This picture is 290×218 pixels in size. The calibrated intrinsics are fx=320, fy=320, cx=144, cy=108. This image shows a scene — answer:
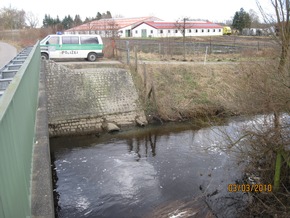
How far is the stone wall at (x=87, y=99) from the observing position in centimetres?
1708

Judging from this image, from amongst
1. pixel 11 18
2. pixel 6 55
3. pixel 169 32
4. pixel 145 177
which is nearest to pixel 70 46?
pixel 6 55

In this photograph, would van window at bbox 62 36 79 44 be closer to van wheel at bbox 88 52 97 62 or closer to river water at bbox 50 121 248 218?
van wheel at bbox 88 52 97 62

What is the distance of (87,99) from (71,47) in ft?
14.4

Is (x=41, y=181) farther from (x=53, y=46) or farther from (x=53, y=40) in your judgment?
(x=53, y=40)

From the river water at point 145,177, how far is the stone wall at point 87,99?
1786 mm

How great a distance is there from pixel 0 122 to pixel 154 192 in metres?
7.72

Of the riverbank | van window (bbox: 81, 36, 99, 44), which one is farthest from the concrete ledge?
van window (bbox: 81, 36, 99, 44)

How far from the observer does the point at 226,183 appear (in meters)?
10.2

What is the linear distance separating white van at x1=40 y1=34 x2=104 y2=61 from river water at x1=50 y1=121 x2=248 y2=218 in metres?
6.91

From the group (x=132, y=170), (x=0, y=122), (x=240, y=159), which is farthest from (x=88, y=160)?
(x=0, y=122)

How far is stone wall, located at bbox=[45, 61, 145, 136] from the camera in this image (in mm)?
17078

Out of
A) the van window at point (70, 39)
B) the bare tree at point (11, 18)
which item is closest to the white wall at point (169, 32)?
the bare tree at point (11, 18)

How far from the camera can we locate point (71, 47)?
20.2 m

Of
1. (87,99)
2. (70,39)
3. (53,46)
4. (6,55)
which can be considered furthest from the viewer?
(6,55)
